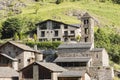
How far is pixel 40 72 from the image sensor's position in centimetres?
8231

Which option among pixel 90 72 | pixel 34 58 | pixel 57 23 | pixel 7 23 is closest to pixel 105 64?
pixel 90 72

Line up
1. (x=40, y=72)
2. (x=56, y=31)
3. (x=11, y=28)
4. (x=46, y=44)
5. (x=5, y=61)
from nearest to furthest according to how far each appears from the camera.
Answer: (x=40, y=72) < (x=5, y=61) < (x=46, y=44) < (x=56, y=31) < (x=11, y=28)

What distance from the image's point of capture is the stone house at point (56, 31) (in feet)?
391

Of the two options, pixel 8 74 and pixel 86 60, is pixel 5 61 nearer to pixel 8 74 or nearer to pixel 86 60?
pixel 8 74

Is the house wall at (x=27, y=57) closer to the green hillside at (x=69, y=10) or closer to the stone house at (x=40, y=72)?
the stone house at (x=40, y=72)

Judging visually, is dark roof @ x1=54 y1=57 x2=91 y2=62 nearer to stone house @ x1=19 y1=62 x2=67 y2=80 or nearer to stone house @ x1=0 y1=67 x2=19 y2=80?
stone house @ x1=19 y1=62 x2=67 y2=80

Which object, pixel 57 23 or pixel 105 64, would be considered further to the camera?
pixel 57 23

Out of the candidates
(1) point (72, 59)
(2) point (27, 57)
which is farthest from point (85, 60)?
(2) point (27, 57)

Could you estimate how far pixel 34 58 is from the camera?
Answer: 9788 cm

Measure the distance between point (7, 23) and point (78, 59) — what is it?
37.1 meters

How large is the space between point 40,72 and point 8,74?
20.9 ft

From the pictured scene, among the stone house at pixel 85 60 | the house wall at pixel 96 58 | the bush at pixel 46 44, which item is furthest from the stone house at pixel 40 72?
the bush at pixel 46 44

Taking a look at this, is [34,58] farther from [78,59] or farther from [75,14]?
[75,14]

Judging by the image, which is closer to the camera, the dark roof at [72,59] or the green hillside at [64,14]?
the dark roof at [72,59]
